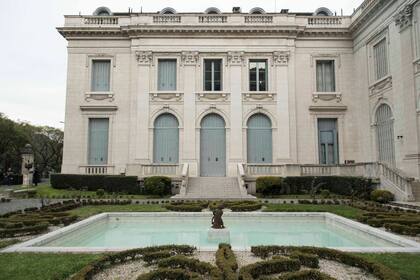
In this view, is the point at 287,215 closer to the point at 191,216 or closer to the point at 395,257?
the point at 191,216

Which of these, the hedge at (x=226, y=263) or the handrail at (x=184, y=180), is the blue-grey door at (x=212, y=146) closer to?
the handrail at (x=184, y=180)

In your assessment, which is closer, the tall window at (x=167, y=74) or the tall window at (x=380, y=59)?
the tall window at (x=380, y=59)

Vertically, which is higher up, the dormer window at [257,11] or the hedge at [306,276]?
the dormer window at [257,11]

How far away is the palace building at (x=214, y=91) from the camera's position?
25.0m

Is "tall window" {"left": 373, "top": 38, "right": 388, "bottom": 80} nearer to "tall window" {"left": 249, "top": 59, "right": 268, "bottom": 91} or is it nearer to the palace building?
the palace building

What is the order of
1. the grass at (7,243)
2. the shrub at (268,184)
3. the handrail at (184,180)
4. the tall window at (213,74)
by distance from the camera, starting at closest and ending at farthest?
the grass at (7,243)
the handrail at (184,180)
the shrub at (268,184)
the tall window at (213,74)

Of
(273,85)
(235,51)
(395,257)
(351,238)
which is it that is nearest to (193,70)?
(235,51)

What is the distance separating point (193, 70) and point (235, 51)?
3396 millimetres

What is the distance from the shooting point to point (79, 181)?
2272 cm

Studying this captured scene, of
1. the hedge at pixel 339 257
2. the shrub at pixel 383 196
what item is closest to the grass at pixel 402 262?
the hedge at pixel 339 257

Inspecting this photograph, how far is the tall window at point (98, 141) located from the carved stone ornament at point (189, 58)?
7.24 meters

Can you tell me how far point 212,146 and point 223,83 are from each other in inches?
185

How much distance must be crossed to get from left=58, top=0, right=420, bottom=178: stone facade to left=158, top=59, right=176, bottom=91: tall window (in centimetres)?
42

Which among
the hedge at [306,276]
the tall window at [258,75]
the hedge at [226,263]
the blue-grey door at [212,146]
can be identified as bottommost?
the hedge at [306,276]
